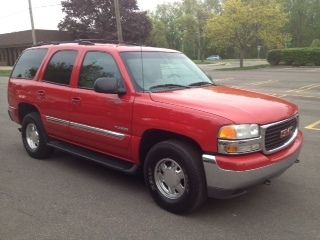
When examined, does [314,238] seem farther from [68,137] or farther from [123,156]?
[68,137]

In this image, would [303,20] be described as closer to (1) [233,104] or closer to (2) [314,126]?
(2) [314,126]

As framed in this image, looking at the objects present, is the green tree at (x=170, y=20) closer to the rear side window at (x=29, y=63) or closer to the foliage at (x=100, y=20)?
the foliage at (x=100, y=20)

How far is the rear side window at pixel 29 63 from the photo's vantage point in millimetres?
6918

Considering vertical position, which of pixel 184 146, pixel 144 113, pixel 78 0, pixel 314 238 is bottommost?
pixel 314 238

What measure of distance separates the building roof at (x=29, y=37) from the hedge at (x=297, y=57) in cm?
2577

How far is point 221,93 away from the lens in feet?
17.1

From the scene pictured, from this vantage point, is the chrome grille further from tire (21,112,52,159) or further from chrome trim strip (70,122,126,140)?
tire (21,112,52,159)

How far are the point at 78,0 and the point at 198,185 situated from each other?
176 ft

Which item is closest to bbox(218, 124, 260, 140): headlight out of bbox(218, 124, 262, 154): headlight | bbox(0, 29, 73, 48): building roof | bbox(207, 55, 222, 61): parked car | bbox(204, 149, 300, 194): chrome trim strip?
bbox(218, 124, 262, 154): headlight

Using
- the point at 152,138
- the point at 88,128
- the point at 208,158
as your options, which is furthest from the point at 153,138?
the point at 88,128

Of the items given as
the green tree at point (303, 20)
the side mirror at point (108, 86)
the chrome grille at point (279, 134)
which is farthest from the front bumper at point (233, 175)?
the green tree at point (303, 20)

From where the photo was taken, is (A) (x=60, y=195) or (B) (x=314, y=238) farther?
(A) (x=60, y=195)

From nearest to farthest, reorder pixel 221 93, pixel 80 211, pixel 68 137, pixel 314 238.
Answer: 1. pixel 314 238
2. pixel 80 211
3. pixel 221 93
4. pixel 68 137

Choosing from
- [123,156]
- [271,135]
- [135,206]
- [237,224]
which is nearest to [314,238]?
[237,224]
